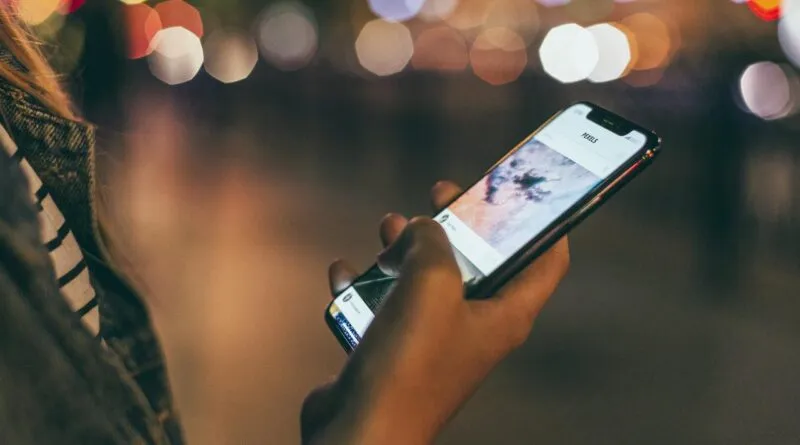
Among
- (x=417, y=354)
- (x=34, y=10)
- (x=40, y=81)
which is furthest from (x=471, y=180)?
(x=417, y=354)

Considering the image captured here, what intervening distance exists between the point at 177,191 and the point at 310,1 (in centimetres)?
2152

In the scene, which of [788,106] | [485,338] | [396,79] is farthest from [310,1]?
[485,338]

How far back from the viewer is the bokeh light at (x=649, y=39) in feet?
65.0

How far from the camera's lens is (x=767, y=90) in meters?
11.7

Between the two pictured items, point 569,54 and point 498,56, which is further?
point 498,56

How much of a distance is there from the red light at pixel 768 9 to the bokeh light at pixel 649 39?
520 cm

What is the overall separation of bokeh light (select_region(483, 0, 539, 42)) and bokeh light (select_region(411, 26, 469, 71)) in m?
1.45

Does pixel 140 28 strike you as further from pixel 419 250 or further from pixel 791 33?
pixel 419 250

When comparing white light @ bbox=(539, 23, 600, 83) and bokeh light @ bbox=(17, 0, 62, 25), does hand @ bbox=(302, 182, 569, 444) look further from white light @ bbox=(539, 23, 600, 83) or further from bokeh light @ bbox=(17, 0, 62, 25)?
white light @ bbox=(539, 23, 600, 83)

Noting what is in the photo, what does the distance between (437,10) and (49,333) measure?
2945 cm

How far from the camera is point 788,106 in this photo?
10703 mm

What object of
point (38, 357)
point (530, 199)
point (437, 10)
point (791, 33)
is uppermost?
point (38, 357)

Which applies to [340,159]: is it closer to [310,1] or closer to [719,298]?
[719,298]

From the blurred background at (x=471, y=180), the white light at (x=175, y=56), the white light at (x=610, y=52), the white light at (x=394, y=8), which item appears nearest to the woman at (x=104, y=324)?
the blurred background at (x=471, y=180)
